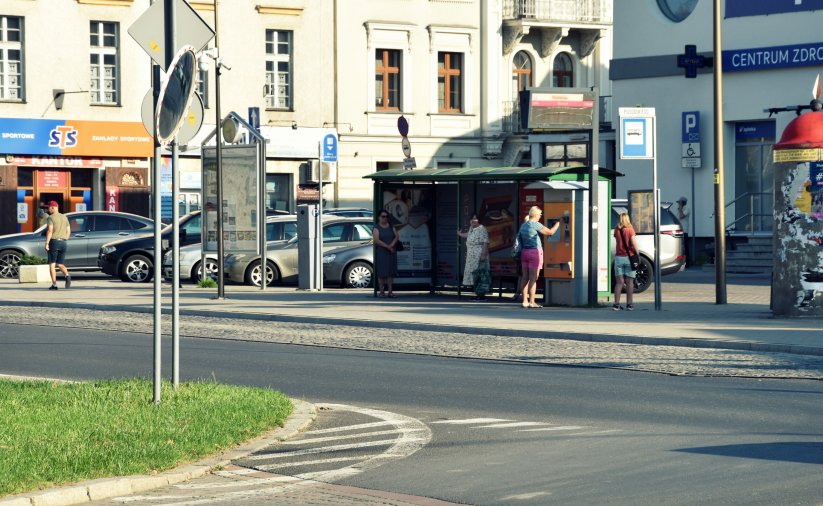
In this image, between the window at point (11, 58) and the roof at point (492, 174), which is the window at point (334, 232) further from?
the window at point (11, 58)

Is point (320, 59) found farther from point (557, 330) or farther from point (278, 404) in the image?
point (278, 404)

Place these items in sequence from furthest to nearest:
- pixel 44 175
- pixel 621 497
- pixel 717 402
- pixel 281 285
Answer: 1. pixel 44 175
2. pixel 281 285
3. pixel 717 402
4. pixel 621 497

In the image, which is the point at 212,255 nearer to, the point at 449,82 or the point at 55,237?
the point at 55,237

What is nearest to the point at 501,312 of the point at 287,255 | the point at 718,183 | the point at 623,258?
the point at 623,258

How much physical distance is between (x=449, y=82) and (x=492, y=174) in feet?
90.6

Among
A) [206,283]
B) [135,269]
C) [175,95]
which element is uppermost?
[175,95]

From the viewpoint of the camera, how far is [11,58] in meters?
45.7

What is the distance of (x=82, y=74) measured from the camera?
152 feet

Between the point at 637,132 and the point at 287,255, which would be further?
the point at 287,255

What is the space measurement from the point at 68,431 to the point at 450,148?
43.6m

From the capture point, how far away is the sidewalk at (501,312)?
62.5 feet

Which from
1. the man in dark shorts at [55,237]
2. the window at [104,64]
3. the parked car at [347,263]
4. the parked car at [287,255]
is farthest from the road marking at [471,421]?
the window at [104,64]

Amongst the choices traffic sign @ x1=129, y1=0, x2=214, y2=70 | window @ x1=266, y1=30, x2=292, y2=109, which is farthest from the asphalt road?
window @ x1=266, y1=30, x2=292, y2=109

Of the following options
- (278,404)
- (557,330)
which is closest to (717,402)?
(278,404)
